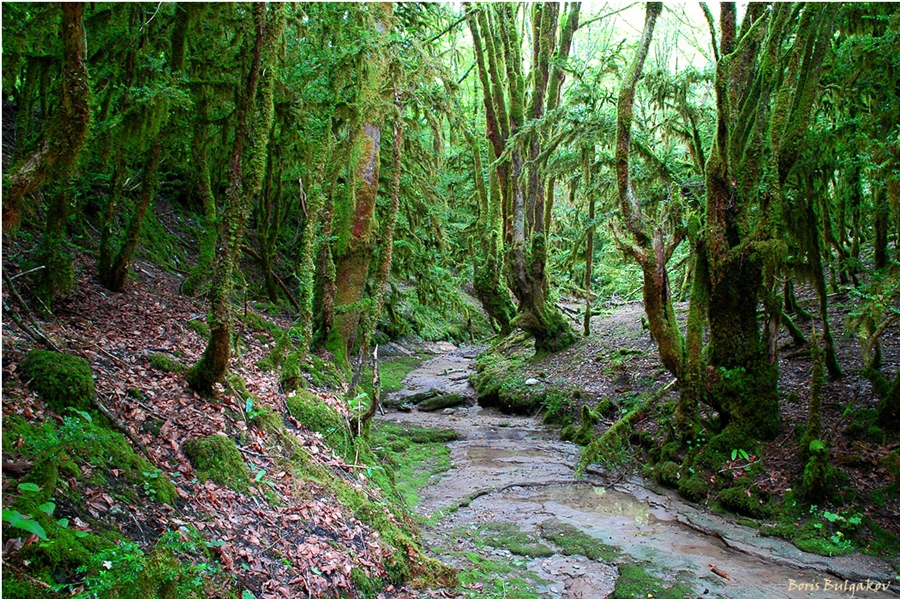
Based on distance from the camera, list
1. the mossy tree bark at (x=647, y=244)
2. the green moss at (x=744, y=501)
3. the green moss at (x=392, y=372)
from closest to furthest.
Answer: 1. the green moss at (x=744, y=501)
2. the mossy tree bark at (x=647, y=244)
3. the green moss at (x=392, y=372)

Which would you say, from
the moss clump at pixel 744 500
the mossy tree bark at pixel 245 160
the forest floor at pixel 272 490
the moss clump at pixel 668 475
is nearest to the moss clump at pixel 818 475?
the forest floor at pixel 272 490

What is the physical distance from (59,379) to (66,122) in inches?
75.6

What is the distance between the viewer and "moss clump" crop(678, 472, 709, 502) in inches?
314

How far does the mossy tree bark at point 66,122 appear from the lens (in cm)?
369

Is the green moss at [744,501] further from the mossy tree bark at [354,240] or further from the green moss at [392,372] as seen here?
the green moss at [392,372]

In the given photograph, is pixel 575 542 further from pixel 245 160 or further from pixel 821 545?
pixel 245 160

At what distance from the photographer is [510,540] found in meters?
6.80

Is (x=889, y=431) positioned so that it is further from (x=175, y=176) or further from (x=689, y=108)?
(x=175, y=176)

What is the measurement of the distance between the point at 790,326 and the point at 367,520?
8448 mm

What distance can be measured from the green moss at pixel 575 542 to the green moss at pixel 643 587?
377 millimetres

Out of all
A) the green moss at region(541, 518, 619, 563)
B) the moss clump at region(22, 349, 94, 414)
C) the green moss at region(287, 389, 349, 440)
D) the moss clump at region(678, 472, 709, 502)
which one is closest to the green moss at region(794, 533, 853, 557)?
the moss clump at region(678, 472, 709, 502)

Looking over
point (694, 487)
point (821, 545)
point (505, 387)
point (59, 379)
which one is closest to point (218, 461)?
point (59, 379)

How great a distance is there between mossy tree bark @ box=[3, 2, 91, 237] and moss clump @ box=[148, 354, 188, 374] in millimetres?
2195

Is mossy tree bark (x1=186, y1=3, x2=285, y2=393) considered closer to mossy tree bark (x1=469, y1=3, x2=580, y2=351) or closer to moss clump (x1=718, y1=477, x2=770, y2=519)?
moss clump (x1=718, y1=477, x2=770, y2=519)
